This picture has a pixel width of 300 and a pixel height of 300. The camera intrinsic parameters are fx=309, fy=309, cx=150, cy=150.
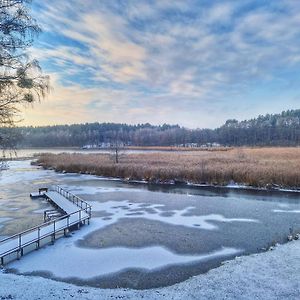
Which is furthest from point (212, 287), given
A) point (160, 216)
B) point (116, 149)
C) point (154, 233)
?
point (116, 149)

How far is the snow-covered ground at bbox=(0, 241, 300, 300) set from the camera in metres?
8.65

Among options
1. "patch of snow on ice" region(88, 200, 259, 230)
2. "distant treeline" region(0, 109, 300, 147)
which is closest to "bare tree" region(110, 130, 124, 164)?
"distant treeline" region(0, 109, 300, 147)

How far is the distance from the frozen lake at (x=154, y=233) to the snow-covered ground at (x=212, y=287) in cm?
86

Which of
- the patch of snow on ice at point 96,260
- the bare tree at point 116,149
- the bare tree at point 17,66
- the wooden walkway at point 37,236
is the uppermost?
the bare tree at point 17,66

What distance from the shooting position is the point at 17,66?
777 cm

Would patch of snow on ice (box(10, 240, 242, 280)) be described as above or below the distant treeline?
below

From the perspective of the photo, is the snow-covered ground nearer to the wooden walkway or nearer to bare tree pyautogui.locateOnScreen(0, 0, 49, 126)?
the wooden walkway

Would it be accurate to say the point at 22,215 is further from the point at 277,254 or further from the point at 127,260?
the point at 277,254

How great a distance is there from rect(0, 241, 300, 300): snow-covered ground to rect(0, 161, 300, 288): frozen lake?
2.84 feet

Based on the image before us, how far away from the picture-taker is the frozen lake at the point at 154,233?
1141cm

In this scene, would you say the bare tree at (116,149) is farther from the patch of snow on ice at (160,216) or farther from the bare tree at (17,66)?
the bare tree at (17,66)

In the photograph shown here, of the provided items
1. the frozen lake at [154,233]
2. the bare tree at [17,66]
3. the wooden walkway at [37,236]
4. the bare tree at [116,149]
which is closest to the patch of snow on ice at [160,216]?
the frozen lake at [154,233]

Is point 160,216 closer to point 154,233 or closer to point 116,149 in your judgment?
point 154,233

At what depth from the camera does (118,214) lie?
20375 millimetres
